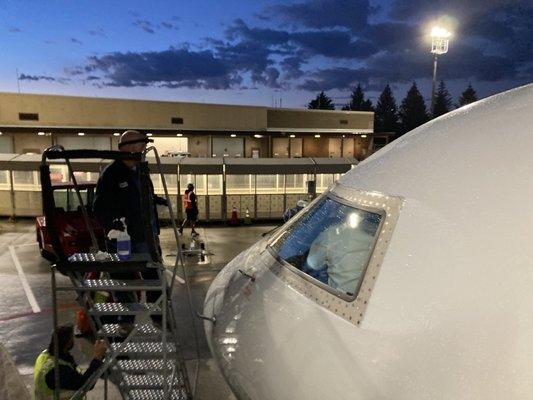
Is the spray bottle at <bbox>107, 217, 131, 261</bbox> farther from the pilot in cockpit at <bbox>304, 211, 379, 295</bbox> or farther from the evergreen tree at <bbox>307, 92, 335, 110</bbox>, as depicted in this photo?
the evergreen tree at <bbox>307, 92, 335, 110</bbox>

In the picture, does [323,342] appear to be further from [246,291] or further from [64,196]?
[64,196]

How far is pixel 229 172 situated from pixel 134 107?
605 inches

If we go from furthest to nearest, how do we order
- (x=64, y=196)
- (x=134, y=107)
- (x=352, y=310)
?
(x=134, y=107) < (x=64, y=196) < (x=352, y=310)

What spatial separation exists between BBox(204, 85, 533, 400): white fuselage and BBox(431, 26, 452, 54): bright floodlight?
892 inches

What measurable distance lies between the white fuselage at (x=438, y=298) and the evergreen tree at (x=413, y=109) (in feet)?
386

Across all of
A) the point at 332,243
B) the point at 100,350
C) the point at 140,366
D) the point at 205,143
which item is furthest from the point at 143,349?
the point at 205,143

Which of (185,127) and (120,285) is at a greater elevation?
(185,127)

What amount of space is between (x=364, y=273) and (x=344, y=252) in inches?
17.1

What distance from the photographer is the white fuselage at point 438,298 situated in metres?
1.98

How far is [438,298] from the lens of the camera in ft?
7.00

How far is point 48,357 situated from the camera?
161 inches

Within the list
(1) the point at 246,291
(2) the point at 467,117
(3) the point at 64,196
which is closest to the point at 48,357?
(1) the point at 246,291

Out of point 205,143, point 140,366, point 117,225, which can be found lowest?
point 140,366

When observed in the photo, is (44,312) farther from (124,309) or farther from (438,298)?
(438,298)
